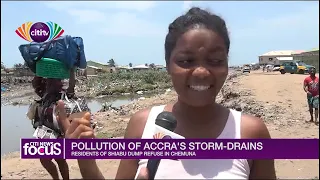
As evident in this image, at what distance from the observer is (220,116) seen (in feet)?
4.30

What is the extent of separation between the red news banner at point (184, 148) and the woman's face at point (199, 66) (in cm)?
15

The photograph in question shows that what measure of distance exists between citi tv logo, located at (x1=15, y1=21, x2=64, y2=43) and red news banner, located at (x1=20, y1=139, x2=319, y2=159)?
163cm

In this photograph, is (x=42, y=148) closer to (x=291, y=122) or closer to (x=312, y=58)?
(x=291, y=122)

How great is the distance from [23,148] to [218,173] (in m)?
0.84

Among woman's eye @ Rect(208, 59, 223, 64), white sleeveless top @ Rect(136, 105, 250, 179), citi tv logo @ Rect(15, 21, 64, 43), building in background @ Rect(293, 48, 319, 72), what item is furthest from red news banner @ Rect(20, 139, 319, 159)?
building in background @ Rect(293, 48, 319, 72)

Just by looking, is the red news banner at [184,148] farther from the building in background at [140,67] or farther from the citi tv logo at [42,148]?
the building in background at [140,67]

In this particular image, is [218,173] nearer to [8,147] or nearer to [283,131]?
[283,131]

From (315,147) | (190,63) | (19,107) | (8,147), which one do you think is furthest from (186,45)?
(19,107)

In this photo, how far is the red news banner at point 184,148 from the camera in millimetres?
1197

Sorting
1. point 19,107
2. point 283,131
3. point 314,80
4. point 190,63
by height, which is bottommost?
point 19,107

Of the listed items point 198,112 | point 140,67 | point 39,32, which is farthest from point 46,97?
point 140,67

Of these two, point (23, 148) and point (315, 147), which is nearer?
point (315, 147)

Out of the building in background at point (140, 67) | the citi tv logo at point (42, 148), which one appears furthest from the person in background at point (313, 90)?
the building in background at point (140, 67)

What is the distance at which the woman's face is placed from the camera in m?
1.20
